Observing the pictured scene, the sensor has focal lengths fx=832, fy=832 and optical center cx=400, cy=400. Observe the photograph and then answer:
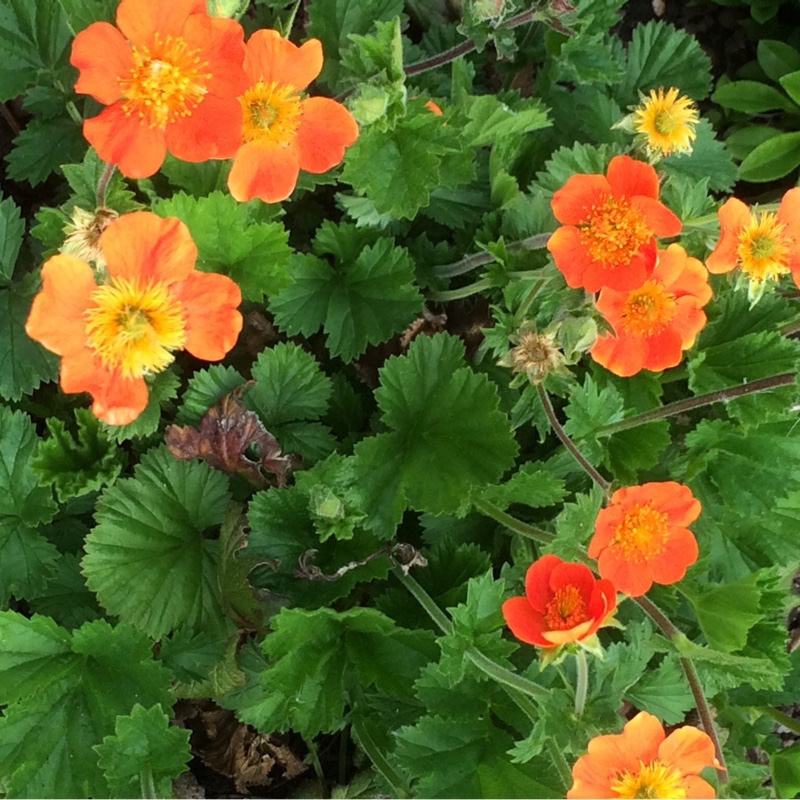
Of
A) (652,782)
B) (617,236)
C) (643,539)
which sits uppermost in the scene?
(617,236)

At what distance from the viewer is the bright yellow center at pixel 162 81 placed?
117 cm

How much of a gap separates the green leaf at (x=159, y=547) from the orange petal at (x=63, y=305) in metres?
0.52

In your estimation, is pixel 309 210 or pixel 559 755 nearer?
pixel 559 755

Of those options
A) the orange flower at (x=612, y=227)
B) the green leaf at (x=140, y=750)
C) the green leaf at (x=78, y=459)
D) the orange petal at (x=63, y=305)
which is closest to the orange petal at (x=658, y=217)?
the orange flower at (x=612, y=227)

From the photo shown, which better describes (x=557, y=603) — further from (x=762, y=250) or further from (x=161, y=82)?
(x=161, y=82)

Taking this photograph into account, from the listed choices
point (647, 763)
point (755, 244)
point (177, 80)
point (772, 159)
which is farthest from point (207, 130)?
point (772, 159)

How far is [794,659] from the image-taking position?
1.94 meters

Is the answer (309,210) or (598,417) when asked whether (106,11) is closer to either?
(309,210)

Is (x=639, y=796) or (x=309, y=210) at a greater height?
(x=309, y=210)

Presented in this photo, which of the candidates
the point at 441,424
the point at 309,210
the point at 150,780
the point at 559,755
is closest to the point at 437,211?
the point at 309,210

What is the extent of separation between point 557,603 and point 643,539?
221 millimetres

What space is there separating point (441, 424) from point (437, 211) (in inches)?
21.0

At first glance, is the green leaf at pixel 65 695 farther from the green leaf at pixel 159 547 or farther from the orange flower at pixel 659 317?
the orange flower at pixel 659 317

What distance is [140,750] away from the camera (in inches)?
54.2
